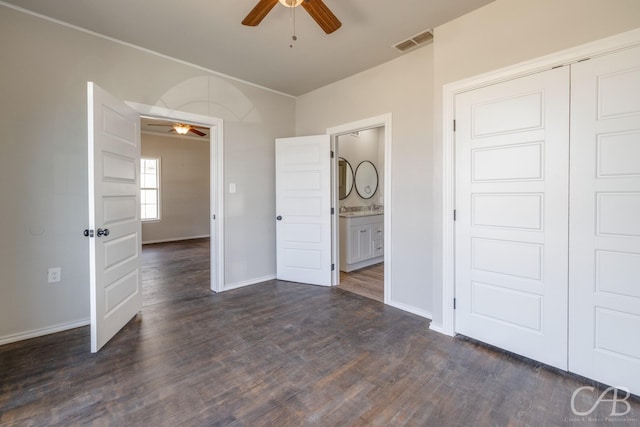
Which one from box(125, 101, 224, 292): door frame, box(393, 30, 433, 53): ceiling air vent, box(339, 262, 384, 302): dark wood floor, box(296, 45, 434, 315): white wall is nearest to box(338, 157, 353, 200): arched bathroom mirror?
box(339, 262, 384, 302): dark wood floor

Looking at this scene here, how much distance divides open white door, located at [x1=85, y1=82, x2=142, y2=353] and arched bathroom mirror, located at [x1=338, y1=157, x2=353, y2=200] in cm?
309

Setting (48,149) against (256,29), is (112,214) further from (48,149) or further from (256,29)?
(256,29)

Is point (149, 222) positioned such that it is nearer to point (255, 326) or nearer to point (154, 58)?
point (154, 58)

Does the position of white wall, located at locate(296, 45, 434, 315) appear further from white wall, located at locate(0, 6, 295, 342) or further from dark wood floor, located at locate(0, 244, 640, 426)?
white wall, located at locate(0, 6, 295, 342)

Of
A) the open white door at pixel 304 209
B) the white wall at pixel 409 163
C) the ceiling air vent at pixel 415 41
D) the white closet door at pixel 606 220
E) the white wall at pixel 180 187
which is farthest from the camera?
the white wall at pixel 180 187

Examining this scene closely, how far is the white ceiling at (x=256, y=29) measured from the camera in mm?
2275

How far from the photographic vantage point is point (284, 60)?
3193mm

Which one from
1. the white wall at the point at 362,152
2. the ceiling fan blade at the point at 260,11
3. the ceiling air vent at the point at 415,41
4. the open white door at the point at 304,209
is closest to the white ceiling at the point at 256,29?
the ceiling air vent at the point at 415,41

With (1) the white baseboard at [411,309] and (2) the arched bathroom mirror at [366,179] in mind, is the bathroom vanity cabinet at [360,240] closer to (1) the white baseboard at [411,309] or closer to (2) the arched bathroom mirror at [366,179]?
(2) the arched bathroom mirror at [366,179]

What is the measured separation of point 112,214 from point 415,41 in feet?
10.3

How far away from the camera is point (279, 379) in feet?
6.24

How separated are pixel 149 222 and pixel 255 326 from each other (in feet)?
19.1

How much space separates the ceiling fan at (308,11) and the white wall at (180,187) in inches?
247

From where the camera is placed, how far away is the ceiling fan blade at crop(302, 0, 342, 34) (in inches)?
73.5
